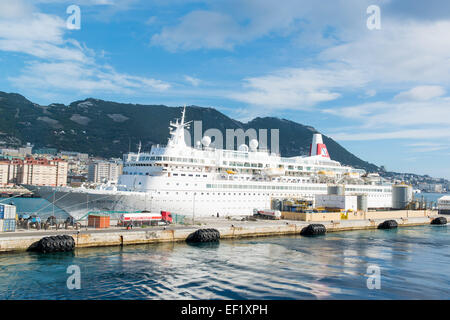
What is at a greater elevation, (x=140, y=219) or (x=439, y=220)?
(x=140, y=219)

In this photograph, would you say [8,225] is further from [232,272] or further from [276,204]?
[276,204]

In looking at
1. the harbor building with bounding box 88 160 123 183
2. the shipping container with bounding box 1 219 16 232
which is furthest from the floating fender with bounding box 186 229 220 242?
the harbor building with bounding box 88 160 123 183

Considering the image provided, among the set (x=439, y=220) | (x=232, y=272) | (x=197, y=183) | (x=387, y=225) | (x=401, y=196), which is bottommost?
(x=232, y=272)

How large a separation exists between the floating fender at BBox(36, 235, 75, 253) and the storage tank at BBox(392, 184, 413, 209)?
157ft

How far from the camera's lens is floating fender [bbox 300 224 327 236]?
34.6 metres

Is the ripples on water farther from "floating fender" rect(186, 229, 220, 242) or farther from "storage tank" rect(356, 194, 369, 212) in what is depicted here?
"storage tank" rect(356, 194, 369, 212)

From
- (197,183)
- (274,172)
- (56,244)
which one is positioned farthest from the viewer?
(274,172)

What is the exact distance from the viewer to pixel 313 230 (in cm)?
3453

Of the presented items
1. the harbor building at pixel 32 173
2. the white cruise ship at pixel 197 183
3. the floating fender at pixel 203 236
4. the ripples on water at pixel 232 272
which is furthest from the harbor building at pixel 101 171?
the ripples on water at pixel 232 272

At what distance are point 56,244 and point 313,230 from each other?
2271 cm

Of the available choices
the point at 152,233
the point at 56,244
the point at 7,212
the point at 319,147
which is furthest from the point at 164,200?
the point at 319,147

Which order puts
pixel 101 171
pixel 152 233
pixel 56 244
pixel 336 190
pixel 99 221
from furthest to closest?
1. pixel 101 171
2. pixel 336 190
3. pixel 99 221
4. pixel 152 233
5. pixel 56 244

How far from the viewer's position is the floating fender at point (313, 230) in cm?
3463
